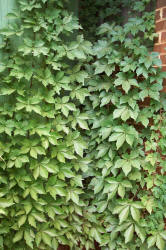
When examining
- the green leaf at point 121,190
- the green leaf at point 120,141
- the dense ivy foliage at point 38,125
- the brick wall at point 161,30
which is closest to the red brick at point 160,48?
the brick wall at point 161,30

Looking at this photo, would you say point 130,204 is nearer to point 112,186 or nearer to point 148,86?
point 112,186

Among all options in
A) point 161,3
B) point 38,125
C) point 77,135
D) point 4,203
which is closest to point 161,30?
point 161,3

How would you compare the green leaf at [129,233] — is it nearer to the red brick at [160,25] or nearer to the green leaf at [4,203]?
the green leaf at [4,203]

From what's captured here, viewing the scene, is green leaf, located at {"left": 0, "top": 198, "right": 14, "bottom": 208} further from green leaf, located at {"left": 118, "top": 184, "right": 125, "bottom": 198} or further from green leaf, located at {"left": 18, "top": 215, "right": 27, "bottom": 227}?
green leaf, located at {"left": 118, "top": 184, "right": 125, "bottom": 198}

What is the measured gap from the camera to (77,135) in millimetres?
2016

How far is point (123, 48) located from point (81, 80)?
412 millimetres

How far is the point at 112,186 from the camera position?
200 centimetres

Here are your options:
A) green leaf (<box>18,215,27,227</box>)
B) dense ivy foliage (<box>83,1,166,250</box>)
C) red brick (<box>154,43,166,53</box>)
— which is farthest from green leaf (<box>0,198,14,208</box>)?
red brick (<box>154,43,166,53</box>)

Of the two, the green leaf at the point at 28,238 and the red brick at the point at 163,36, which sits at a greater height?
the red brick at the point at 163,36

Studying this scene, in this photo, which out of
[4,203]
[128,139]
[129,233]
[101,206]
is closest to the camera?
[4,203]

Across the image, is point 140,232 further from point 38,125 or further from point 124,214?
point 38,125

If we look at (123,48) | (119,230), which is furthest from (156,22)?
(119,230)

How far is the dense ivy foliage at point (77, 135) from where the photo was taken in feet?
5.92

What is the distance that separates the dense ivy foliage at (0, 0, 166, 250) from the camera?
180 cm
